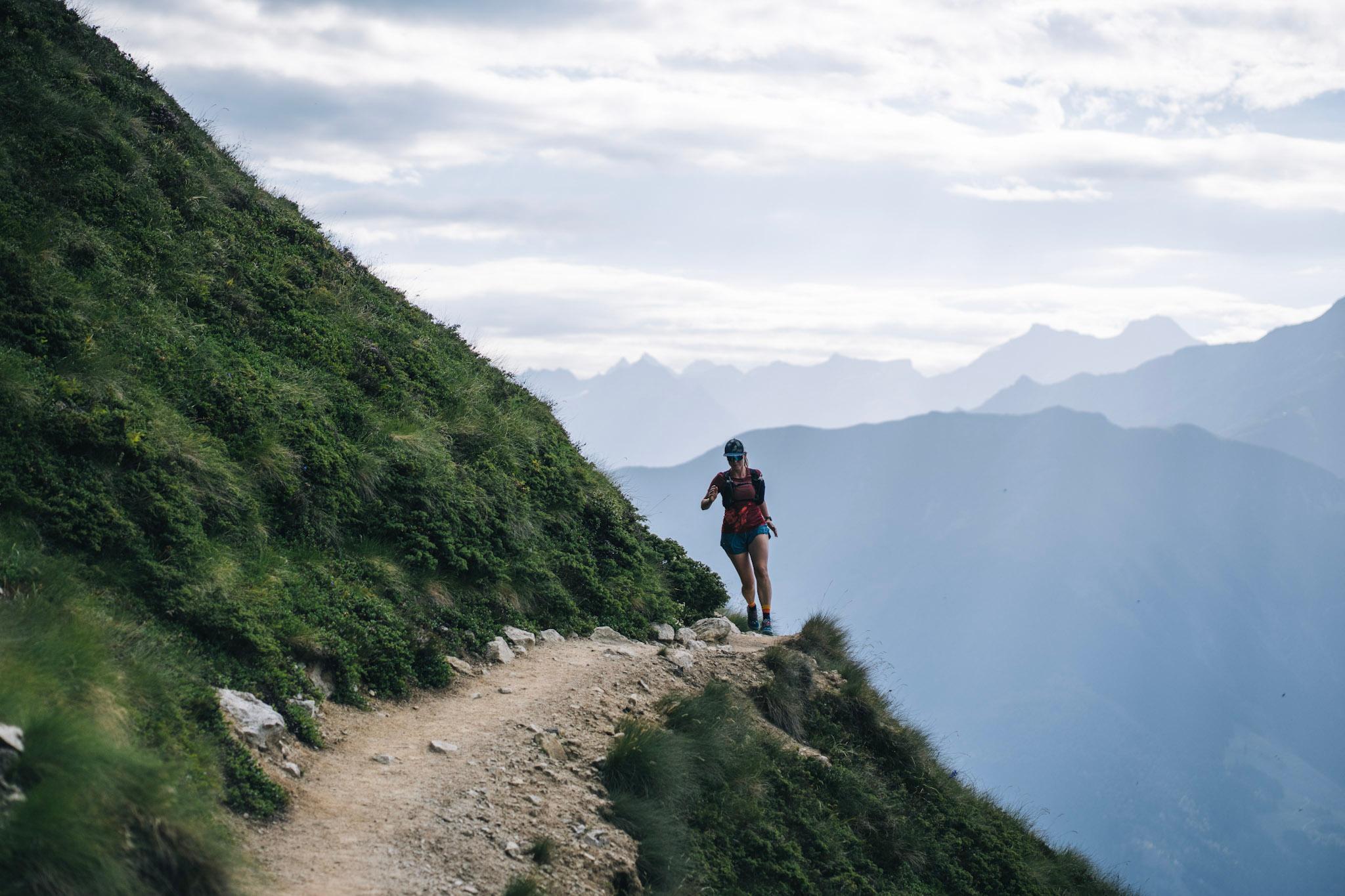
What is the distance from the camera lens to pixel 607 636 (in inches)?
501

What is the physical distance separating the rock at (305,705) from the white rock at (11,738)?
10.4 feet

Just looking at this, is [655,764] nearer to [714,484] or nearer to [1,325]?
[714,484]

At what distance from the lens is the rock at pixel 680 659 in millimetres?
11805

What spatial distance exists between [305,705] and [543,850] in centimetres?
263

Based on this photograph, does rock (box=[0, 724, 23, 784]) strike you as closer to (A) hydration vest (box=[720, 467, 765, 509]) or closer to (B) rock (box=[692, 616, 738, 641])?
(B) rock (box=[692, 616, 738, 641])

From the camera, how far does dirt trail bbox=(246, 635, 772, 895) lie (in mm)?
6469

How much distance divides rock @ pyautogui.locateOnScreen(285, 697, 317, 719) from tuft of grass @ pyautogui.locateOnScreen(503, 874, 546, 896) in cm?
266

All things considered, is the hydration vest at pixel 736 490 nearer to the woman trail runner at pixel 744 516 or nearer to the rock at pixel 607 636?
the woman trail runner at pixel 744 516

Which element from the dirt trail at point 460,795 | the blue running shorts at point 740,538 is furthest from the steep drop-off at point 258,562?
the blue running shorts at point 740,538

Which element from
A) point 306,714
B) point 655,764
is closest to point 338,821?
point 306,714

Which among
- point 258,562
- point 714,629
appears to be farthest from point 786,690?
point 258,562

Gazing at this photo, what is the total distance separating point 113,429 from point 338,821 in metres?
4.61

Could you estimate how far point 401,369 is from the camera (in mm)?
15250

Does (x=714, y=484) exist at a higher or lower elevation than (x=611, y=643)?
higher
